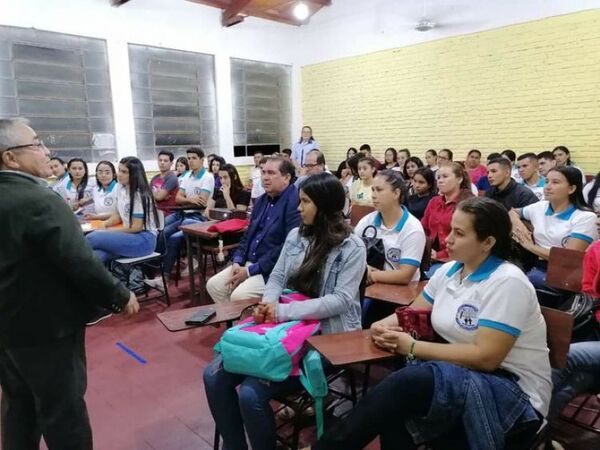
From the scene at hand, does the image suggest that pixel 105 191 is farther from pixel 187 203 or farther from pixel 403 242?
pixel 403 242

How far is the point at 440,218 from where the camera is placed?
328cm

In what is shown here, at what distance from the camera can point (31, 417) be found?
A: 1565 mm

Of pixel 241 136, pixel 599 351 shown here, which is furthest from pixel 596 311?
pixel 241 136

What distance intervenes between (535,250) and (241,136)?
7.08 meters

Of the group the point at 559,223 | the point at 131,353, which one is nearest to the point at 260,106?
the point at 131,353

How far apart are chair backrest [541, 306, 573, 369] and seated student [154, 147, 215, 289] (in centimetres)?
329

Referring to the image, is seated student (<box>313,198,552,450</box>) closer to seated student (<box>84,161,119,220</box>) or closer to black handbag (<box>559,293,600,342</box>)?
black handbag (<box>559,293,600,342</box>)

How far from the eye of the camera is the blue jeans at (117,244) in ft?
11.5

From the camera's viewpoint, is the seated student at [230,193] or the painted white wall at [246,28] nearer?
the seated student at [230,193]

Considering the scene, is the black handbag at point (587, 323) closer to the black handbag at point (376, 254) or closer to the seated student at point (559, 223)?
the seated student at point (559, 223)

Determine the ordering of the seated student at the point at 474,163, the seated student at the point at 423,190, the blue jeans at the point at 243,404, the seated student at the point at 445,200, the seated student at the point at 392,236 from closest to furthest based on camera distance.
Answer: the blue jeans at the point at 243,404 → the seated student at the point at 392,236 → the seated student at the point at 445,200 → the seated student at the point at 423,190 → the seated student at the point at 474,163

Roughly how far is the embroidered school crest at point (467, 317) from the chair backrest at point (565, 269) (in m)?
1.14

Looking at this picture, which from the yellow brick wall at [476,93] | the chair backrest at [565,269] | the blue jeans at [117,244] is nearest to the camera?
the chair backrest at [565,269]

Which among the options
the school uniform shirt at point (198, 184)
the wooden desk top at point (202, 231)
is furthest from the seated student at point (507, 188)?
the school uniform shirt at point (198, 184)
